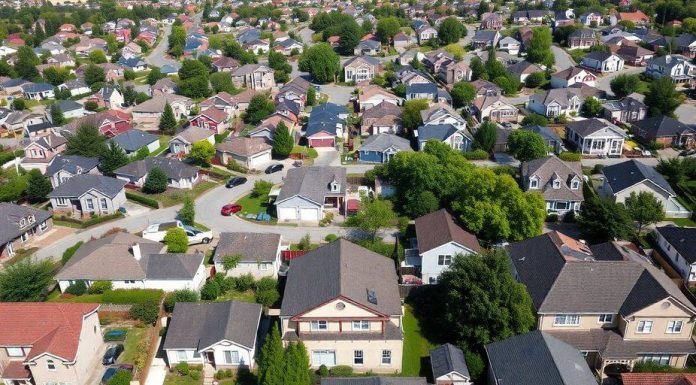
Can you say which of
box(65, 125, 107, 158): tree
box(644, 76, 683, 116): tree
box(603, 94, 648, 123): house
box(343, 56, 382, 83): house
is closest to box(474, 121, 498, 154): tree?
box(603, 94, 648, 123): house

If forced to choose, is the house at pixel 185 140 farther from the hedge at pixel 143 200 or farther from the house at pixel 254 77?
the house at pixel 254 77

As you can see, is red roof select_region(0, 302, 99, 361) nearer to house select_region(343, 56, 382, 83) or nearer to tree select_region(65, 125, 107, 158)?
tree select_region(65, 125, 107, 158)

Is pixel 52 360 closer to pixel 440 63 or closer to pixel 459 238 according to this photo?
pixel 459 238

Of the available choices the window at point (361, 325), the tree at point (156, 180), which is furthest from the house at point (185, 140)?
the window at point (361, 325)

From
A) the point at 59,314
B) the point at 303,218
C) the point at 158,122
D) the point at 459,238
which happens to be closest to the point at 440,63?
the point at 158,122

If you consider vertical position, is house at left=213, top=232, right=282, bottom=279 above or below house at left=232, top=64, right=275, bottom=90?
above

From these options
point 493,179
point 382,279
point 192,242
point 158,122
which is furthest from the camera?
point 158,122
